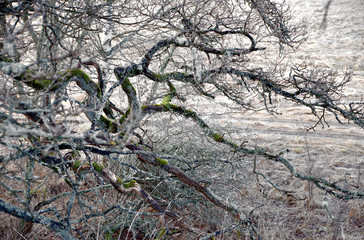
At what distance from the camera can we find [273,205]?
212 inches

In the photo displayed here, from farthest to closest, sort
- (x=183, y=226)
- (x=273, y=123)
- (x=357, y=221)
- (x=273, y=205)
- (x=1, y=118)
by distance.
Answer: (x=273, y=123) → (x=273, y=205) → (x=357, y=221) → (x=183, y=226) → (x=1, y=118)

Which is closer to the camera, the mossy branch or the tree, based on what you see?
the tree

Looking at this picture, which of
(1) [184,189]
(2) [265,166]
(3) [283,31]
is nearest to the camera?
(3) [283,31]

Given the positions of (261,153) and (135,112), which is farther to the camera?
(261,153)

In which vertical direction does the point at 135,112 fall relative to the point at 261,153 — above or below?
above

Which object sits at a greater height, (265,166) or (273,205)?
(265,166)

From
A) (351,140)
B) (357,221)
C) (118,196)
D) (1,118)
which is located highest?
(1,118)

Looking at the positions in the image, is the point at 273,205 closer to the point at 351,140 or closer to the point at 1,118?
the point at 351,140

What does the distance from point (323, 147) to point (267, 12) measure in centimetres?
493

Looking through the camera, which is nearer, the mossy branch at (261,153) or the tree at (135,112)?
the tree at (135,112)

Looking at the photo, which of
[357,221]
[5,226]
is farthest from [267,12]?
[5,226]

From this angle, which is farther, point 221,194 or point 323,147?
point 323,147

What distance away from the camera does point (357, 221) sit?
4812mm

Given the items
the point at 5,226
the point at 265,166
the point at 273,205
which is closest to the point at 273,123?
the point at 265,166
